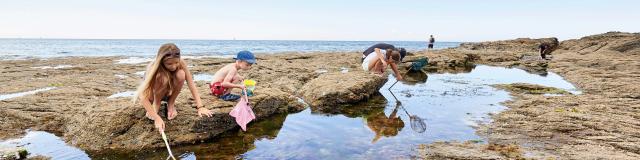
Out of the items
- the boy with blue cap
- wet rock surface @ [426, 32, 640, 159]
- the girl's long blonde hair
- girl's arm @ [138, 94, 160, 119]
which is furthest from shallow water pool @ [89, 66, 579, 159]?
the girl's long blonde hair

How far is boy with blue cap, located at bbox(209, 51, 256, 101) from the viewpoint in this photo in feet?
25.3

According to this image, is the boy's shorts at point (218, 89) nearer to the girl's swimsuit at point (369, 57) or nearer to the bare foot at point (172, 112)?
the bare foot at point (172, 112)

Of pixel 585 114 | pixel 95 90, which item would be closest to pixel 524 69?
pixel 585 114

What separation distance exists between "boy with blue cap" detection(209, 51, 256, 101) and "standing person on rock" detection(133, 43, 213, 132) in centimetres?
114

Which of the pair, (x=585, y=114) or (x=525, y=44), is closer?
(x=585, y=114)

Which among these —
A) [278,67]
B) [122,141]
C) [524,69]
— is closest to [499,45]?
[524,69]

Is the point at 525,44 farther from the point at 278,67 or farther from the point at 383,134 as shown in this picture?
the point at 383,134

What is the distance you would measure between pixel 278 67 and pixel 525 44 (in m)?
47.2

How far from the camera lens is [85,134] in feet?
23.0

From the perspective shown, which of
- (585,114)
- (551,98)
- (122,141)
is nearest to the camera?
(122,141)

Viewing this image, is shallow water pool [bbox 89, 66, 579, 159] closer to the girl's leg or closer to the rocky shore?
the rocky shore

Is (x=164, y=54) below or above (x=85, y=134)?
above

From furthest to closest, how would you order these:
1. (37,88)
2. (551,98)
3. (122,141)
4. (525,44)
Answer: (525,44)
(37,88)
(551,98)
(122,141)

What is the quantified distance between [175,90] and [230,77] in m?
1.39
